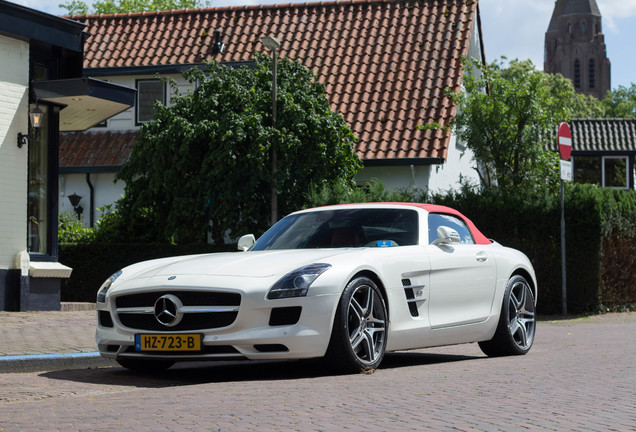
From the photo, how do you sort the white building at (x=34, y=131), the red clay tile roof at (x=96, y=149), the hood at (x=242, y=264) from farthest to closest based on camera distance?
the red clay tile roof at (x=96, y=149), the white building at (x=34, y=131), the hood at (x=242, y=264)

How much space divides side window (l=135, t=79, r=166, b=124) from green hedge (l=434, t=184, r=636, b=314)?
11.7 m

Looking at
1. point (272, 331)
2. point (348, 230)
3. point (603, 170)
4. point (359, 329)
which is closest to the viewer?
point (272, 331)

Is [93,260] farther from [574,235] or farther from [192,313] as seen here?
[192,313]

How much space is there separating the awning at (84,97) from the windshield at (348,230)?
7.84 m

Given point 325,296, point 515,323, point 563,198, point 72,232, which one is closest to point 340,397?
point 325,296

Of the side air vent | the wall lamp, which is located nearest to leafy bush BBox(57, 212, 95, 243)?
the wall lamp

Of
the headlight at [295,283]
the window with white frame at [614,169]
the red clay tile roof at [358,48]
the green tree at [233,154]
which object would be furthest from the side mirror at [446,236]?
the window with white frame at [614,169]

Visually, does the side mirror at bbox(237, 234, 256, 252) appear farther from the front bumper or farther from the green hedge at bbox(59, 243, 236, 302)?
the green hedge at bbox(59, 243, 236, 302)

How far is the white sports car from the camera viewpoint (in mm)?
7246

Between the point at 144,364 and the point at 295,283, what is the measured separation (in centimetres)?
184

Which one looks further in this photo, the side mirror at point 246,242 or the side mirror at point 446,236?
the side mirror at point 246,242

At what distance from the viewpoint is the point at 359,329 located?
25.0 feet

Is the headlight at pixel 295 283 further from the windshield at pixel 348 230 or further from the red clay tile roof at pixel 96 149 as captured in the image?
the red clay tile roof at pixel 96 149

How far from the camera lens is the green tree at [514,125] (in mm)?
19844
